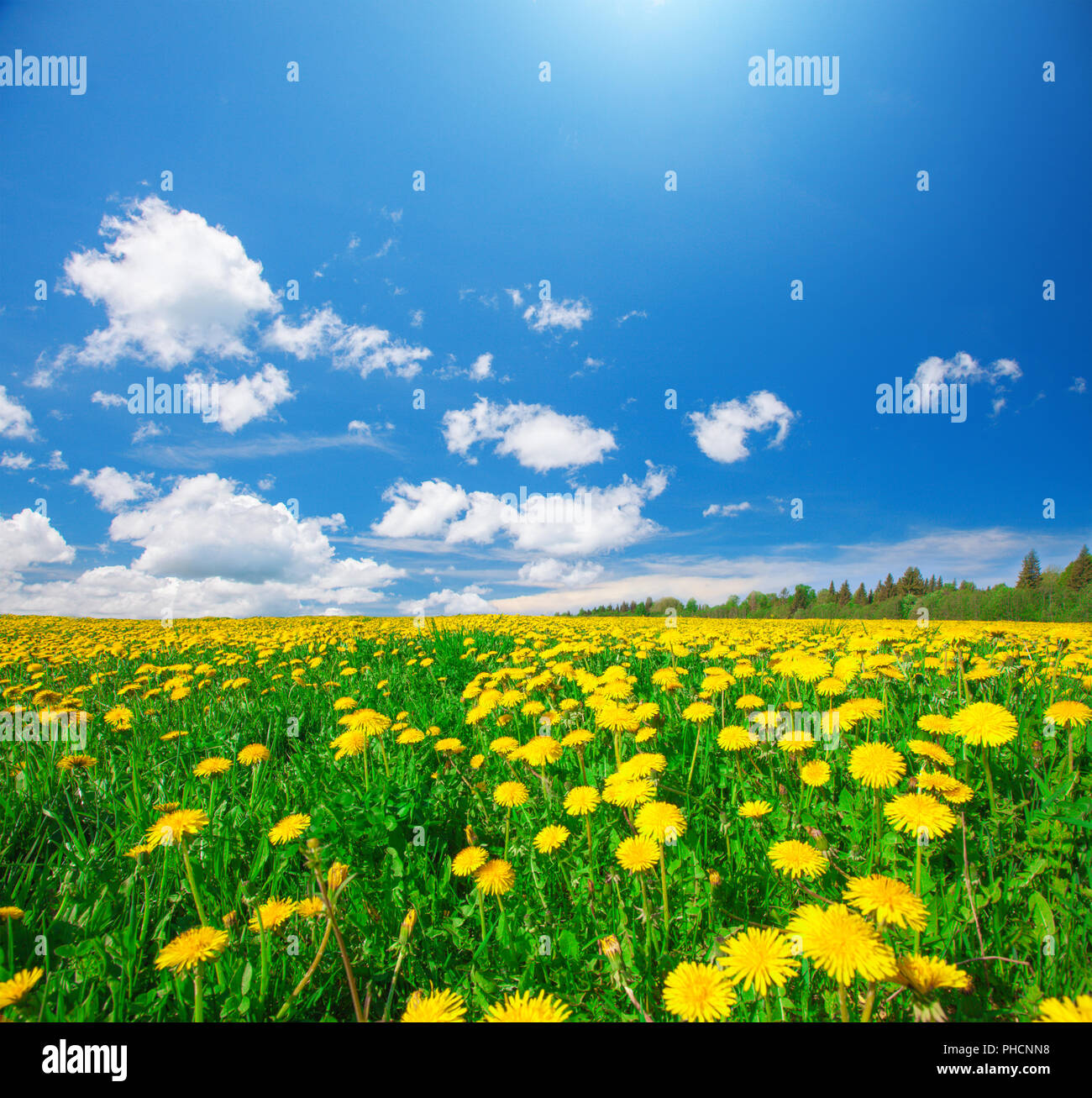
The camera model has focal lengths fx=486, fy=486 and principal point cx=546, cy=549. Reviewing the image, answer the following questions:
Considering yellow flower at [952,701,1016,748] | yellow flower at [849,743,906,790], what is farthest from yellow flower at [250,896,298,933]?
yellow flower at [952,701,1016,748]

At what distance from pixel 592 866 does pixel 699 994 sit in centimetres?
79

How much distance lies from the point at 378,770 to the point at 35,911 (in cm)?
150

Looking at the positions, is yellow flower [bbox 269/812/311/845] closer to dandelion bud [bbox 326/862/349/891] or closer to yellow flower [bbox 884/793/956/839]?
dandelion bud [bbox 326/862/349/891]

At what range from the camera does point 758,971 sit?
1139mm

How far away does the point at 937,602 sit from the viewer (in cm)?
4341

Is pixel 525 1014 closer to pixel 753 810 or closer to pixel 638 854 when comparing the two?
pixel 638 854

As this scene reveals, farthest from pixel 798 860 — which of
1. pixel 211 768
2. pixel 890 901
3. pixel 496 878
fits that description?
pixel 211 768

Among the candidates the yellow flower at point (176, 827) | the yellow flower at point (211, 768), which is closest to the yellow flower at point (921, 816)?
the yellow flower at point (176, 827)

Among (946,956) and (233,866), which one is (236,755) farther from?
(946,956)

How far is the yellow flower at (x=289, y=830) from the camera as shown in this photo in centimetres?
199

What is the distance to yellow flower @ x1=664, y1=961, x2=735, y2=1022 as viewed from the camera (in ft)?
3.62
